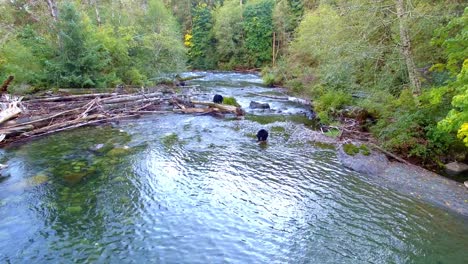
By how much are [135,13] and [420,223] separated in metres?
40.7

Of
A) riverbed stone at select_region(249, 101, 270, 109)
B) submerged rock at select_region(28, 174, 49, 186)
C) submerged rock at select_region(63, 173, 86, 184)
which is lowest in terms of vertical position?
submerged rock at select_region(28, 174, 49, 186)

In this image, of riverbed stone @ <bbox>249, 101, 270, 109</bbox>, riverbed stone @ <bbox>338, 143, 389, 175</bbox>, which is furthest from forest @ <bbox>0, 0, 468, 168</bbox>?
riverbed stone @ <bbox>249, 101, 270, 109</bbox>

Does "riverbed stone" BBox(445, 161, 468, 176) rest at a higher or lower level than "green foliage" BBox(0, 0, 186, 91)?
lower

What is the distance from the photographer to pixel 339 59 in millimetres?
15102

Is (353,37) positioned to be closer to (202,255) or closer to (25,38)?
(202,255)

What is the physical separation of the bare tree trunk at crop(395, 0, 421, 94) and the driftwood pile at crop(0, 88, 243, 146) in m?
9.74

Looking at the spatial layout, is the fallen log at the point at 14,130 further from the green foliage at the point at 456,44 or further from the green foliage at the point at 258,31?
the green foliage at the point at 258,31

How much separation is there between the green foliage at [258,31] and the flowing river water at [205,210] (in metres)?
42.1

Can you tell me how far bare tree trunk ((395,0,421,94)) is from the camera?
12.5 m

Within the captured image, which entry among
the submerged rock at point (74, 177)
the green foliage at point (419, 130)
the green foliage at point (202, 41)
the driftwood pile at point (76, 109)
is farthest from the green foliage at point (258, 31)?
the submerged rock at point (74, 177)

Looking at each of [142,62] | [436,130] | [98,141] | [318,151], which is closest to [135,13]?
[142,62]

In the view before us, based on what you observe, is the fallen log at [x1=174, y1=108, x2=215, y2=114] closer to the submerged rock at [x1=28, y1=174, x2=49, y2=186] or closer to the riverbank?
the riverbank

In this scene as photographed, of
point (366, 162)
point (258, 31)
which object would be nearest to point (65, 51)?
point (366, 162)

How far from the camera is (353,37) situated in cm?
1623
